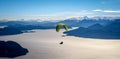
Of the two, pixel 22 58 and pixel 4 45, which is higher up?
pixel 4 45

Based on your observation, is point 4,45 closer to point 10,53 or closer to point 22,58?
point 10,53

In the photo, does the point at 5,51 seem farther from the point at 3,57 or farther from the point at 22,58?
the point at 22,58

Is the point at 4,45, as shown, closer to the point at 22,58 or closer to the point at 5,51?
the point at 5,51

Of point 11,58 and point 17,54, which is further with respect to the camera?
point 17,54

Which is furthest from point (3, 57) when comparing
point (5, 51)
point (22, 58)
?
point (22, 58)

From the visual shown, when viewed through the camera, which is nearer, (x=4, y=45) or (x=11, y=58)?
(x=11, y=58)

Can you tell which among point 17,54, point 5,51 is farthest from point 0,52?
point 17,54

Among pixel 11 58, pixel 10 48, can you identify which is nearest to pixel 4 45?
pixel 10 48
